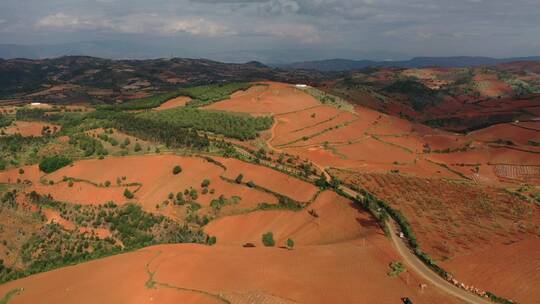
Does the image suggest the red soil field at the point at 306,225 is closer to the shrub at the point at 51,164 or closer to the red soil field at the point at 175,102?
the shrub at the point at 51,164

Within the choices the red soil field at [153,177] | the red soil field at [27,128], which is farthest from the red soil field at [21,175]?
the red soil field at [27,128]

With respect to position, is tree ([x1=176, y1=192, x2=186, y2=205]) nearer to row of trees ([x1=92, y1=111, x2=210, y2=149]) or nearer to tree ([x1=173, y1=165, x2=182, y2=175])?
tree ([x1=173, y1=165, x2=182, y2=175])

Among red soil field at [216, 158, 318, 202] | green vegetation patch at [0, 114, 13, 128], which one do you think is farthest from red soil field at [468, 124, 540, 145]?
green vegetation patch at [0, 114, 13, 128]

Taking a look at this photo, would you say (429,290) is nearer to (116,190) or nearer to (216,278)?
(216,278)

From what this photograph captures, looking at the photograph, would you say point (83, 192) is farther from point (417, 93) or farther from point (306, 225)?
point (417, 93)

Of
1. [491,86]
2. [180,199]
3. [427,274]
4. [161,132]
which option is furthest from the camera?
[491,86]

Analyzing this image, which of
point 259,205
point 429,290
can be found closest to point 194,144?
point 259,205

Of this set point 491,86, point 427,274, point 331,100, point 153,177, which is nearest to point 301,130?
point 331,100
